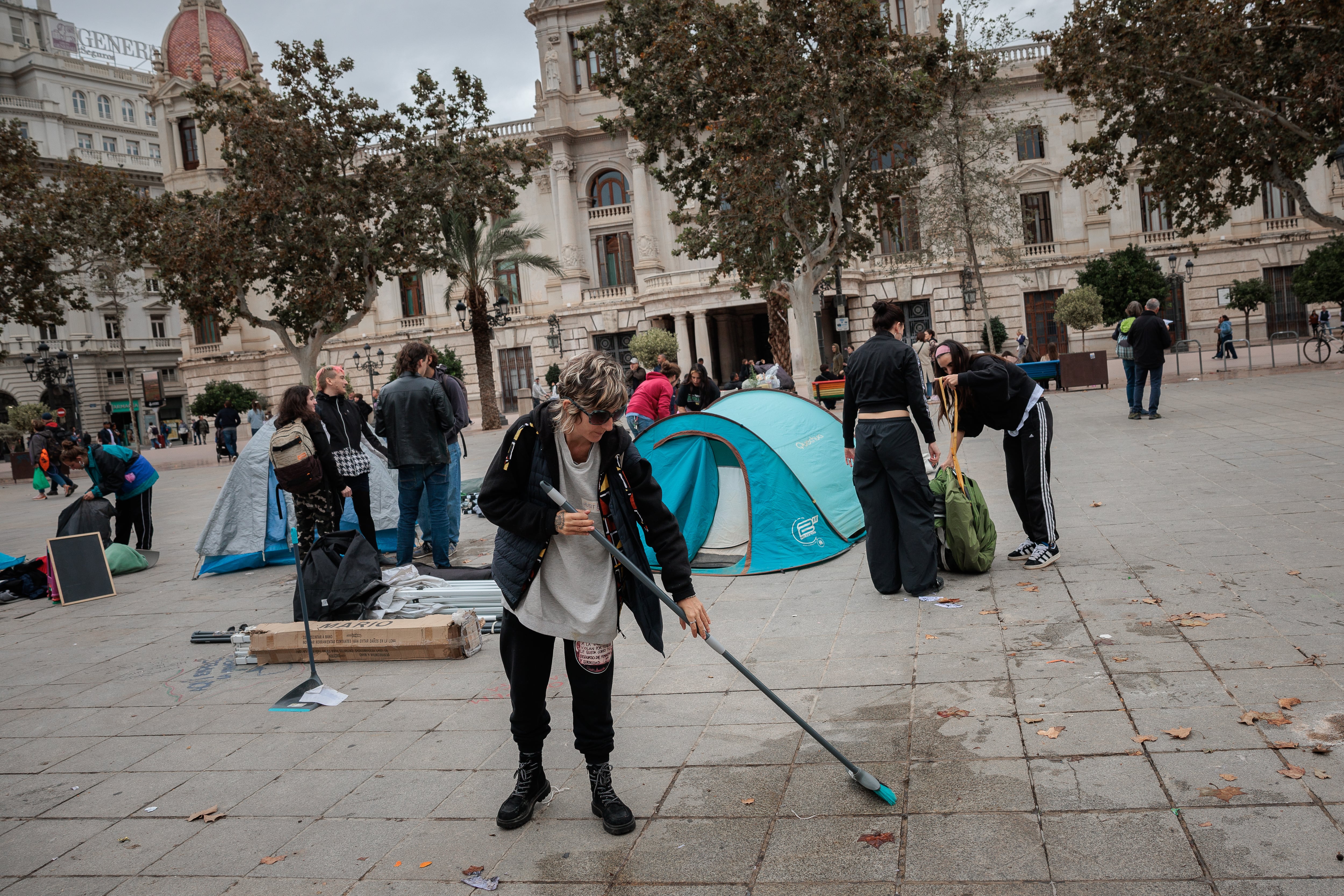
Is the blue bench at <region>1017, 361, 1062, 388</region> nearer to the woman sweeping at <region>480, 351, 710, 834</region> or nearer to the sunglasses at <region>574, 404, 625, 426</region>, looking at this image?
the woman sweeping at <region>480, 351, 710, 834</region>

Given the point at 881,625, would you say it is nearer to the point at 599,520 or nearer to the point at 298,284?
the point at 599,520

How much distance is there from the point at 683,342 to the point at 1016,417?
3343cm

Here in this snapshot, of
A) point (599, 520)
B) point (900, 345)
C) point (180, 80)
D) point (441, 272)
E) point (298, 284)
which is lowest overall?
point (599, 520)

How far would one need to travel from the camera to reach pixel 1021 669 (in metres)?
4.49

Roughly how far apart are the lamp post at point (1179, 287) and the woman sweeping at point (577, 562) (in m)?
37.0

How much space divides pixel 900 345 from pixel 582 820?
379 cm

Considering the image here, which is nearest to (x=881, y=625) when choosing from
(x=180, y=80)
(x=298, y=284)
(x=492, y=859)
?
(x=492, y=859)

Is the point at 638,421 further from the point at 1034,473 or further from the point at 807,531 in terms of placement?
the point at 1034,473

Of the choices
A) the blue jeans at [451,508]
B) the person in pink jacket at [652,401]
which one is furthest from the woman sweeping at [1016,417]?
the blue jeans at [451,508]

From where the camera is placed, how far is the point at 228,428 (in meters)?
28.5

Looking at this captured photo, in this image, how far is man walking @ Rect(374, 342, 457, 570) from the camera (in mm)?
7852

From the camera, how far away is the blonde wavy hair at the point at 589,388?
311cm

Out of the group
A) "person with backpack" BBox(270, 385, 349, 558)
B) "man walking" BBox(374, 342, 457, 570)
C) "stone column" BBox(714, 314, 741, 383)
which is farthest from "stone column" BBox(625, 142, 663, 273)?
"person with backpack" BBox(270, 385, 349, 558)

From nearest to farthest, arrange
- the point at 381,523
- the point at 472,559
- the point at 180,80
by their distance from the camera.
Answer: the point at 472,559
the point at 381,523
the point at 180,80
